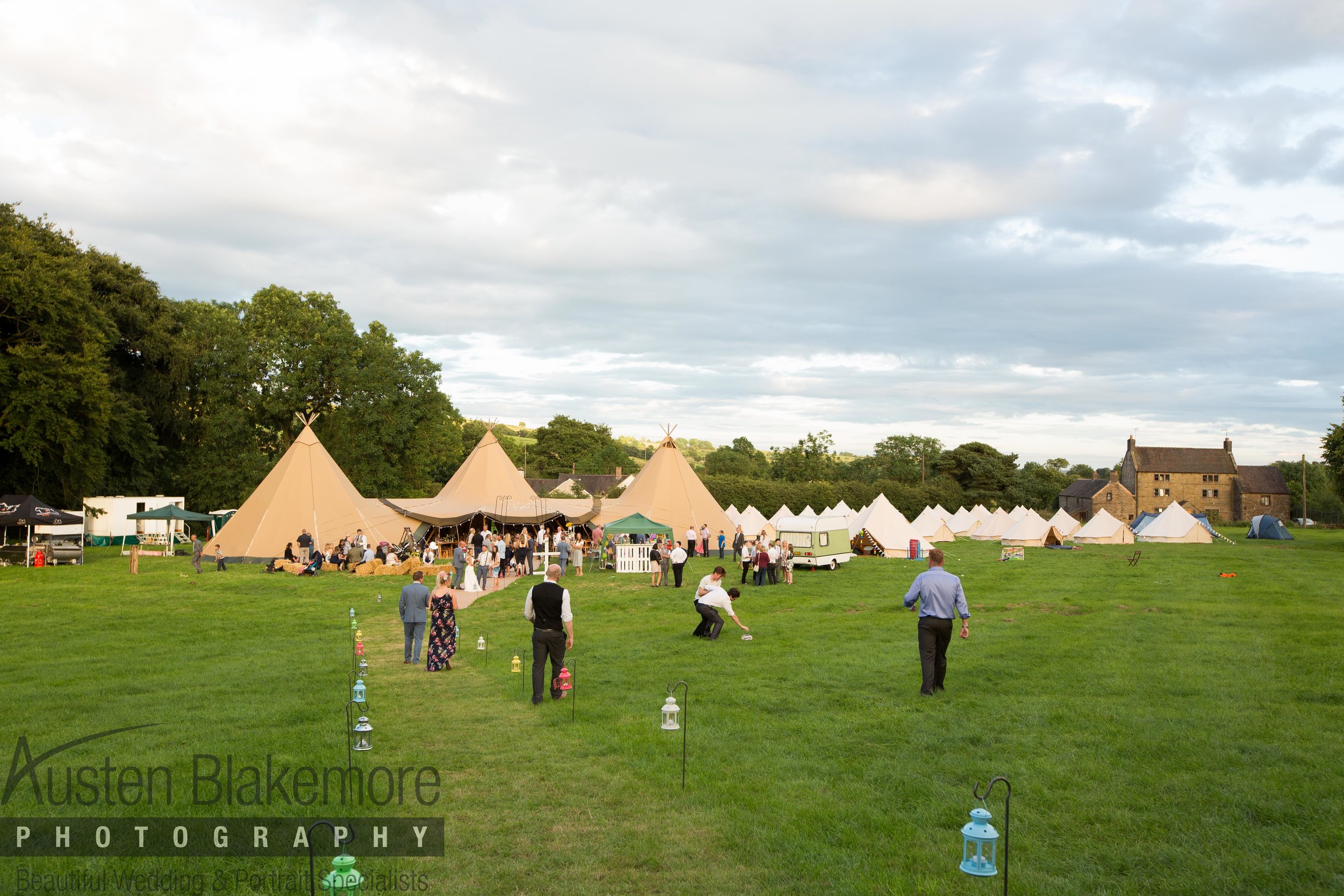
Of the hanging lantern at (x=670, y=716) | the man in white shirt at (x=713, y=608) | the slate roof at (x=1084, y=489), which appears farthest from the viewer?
the slate roof at (x=1084, y=489)

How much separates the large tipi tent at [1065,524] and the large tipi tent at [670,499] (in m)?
19.5

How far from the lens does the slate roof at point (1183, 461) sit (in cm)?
7312

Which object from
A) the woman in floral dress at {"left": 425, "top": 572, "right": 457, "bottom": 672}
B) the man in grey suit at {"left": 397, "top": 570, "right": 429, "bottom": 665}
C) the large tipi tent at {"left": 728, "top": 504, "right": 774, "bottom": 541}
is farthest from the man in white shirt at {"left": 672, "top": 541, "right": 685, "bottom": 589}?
the large tipi tent at {"left": 728, "top": 504, "right": 774, "bottom": 541}

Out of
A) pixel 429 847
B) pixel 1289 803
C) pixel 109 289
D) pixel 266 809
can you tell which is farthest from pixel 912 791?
pixel 109 289

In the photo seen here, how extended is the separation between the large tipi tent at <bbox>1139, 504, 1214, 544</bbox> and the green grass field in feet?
95.6

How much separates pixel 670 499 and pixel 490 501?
7554 mm

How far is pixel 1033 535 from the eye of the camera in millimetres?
39375

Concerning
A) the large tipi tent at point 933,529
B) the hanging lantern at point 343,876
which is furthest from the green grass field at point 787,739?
the large tipi tent at point 933,529

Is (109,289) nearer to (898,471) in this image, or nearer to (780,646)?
(780,646)

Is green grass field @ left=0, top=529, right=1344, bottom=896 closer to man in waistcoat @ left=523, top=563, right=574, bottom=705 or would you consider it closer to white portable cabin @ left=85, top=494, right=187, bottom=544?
man in waistcoat @ left=523, top=563, right=574, bottom=705

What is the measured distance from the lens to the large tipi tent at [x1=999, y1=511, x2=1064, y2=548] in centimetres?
3938

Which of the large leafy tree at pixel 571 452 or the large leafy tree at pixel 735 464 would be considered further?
the large leafy tree at pixel 571 452

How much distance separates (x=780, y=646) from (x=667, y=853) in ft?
24.7

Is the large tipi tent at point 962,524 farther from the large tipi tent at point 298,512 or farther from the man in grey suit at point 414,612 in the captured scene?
the man in grey suit at point 414,612
